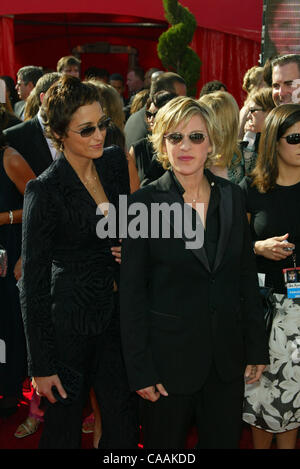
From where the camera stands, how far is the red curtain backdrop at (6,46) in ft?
44.0

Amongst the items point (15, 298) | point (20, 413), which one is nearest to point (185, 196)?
point (15, 298)

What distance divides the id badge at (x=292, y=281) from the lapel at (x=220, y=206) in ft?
1.99

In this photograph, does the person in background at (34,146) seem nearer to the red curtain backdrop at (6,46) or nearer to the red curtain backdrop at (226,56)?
the red curtain backdrop at (226,56)

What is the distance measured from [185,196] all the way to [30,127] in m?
1.79

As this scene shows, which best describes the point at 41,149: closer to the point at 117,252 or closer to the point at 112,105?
the point at 112,105

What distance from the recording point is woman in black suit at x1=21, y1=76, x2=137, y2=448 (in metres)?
2.40

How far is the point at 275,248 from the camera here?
276 centimetres

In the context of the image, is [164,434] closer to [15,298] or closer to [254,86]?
[15,298]

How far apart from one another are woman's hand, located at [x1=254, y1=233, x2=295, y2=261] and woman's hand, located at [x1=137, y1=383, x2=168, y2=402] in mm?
849

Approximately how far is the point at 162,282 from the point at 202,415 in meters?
0.56

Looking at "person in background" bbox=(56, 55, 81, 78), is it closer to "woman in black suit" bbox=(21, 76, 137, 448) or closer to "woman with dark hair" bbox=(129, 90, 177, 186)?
"woman with dark hair" bbox=(129, 90, 177, 186)

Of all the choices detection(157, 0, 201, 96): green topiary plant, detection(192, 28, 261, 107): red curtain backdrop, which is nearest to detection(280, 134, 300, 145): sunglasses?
detection(157, 0, 201, 96): green topiary plant

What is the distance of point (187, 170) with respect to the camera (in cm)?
235

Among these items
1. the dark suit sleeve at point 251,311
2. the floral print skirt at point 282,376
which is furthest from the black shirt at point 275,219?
the dark suit sleeve at point 251,311
